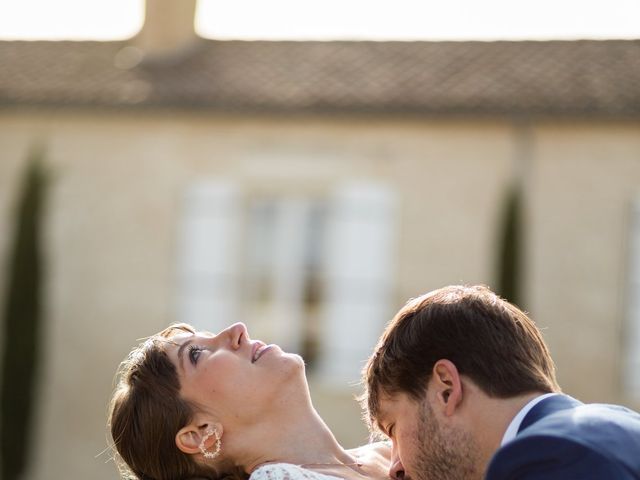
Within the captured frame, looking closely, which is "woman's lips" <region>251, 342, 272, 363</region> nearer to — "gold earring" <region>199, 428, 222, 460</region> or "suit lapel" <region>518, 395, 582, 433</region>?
"gold earring" <region>199, 428, 222, 460</region>

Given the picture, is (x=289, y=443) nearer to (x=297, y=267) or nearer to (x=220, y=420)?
(x=220, y=420)

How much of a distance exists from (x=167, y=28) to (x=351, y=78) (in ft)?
9.40

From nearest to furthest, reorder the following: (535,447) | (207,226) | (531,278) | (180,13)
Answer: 1. (535,447)
2. (531,278)
3. (207,226)
4. (180,13)

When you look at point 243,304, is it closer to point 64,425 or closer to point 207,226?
point 207,226

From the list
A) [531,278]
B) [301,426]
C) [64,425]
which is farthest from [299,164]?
[301,426]

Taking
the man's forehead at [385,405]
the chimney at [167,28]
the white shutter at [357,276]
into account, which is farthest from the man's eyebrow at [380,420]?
the chimney at [167,28]

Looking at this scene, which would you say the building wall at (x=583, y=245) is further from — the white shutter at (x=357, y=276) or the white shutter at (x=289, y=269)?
the white shutter at (x=289, y=269)

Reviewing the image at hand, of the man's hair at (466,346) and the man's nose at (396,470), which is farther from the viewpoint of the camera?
the man's nose at (396,470)

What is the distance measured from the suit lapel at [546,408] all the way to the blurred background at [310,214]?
8.54 meters

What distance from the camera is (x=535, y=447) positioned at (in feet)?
8.01

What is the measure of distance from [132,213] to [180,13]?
3.09 metres

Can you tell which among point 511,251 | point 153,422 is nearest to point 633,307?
point 511,251

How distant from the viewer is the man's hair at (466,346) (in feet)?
9.49

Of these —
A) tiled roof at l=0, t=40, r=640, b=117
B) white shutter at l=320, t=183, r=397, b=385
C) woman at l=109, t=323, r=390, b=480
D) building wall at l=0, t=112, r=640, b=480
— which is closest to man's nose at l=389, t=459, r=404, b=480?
woman at l=109, t=323, r=390, b=480
